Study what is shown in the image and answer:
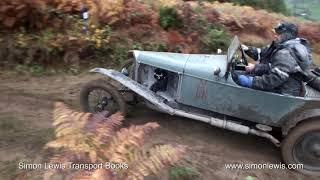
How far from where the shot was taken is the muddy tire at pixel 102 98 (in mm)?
6624

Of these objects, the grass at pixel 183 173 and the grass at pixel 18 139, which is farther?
the grass at pixel 183 173

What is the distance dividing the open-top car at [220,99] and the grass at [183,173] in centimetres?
84

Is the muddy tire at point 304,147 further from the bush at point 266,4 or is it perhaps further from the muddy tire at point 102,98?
the bush at point 266,4

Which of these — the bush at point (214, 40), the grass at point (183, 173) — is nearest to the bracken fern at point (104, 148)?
the grass at point (183, 173)

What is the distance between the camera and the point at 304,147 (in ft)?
20.4

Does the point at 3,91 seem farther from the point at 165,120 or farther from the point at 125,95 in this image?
the point at 165,120

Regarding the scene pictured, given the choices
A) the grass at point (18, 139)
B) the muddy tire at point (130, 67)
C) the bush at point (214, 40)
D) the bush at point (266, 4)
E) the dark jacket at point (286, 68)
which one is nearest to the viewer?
the grass at point (18, 139)

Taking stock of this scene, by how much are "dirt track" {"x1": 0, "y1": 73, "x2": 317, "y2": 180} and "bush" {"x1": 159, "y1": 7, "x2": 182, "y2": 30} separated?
2721mm

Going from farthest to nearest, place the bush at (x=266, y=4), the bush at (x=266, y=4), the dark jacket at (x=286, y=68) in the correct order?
the bush at (x=266, y=4) < the bush at (x=266, y=4) < the dark jacket at (x=286, y=68)

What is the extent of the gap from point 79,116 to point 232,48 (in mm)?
2676

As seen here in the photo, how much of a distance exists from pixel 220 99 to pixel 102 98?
5.89 ft

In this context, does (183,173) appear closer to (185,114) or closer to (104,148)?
(185,114)

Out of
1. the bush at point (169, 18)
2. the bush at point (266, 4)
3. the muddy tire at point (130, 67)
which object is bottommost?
the bush at point (266, 4)

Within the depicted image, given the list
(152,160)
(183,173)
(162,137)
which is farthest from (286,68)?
(152,160)
